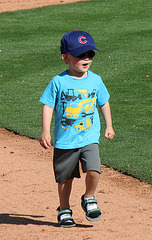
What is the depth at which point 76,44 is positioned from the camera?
15.4 feet

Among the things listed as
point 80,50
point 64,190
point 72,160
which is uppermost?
point 80,50

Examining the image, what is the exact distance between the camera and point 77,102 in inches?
184

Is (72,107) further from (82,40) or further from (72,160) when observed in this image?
(82,40)

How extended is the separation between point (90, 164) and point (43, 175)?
2.18 metres

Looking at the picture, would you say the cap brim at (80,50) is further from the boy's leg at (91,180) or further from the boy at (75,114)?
the boy's leg at (91,180)

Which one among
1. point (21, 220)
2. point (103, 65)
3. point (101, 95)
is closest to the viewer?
point (101, 95)

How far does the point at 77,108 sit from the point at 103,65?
30.8ft

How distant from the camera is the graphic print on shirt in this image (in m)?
4.66

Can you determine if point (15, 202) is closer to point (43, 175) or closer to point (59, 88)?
point (43, 175)

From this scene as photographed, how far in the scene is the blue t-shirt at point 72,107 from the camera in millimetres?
4668

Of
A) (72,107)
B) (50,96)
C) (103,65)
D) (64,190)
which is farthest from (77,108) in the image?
(103,65)

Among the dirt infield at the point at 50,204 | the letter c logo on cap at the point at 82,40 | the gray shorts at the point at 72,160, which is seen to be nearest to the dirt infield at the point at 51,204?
the dirt infield at the point at 50,204

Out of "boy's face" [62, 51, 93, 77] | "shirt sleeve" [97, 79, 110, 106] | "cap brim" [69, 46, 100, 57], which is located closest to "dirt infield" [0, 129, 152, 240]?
"shirt sleeve" [97, 79, 110, 106]

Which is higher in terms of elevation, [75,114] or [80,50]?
[80,50]
